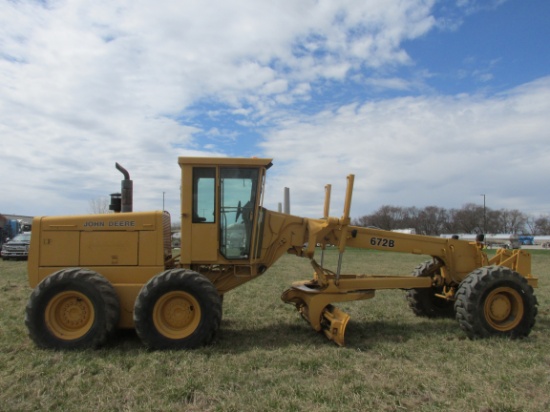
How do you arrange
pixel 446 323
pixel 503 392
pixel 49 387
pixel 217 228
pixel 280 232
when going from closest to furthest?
pixel 503 392, pixel 49 387, pixel 217 228, pixel 280 232, pixel 446 323

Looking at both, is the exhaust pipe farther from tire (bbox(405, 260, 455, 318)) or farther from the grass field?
tire (bbox(405, 260, 455, 318))

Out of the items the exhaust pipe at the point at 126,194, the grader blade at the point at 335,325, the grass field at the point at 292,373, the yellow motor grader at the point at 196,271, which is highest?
the exhaust pipe at the point at 126,194

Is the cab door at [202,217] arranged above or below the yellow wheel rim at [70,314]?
above

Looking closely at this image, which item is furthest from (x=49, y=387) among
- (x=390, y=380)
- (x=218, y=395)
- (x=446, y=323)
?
(x=446, y=323)

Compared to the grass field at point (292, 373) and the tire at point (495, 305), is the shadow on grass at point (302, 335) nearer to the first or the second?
the grass field at point (292, 373)

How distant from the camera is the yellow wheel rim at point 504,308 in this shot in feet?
23.8

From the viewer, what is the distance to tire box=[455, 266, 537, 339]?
7.11 metres

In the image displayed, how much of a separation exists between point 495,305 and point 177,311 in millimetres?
4876

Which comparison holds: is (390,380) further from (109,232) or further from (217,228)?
(109,232)

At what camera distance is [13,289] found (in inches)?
528

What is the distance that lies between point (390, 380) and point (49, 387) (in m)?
3.76

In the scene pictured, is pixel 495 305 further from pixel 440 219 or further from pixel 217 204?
pixel 440 219

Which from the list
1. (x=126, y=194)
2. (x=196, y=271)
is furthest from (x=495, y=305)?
(x=126, y=194)

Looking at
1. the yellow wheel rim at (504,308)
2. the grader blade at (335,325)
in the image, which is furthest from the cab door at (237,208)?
the yellow wheel rim at (504,308)
